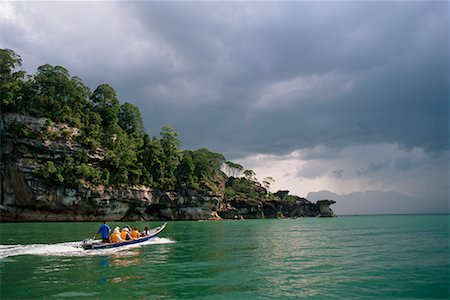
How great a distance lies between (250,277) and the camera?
1305cm

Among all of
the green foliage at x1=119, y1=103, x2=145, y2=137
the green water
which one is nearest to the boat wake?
the green water

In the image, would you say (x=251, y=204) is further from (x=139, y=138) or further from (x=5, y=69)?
(x=5, y=69)

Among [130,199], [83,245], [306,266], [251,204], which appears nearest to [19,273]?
[83,245]

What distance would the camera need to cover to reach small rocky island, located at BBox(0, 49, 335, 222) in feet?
192

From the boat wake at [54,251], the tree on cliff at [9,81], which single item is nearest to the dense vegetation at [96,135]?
the tree on cliff at [9,81]

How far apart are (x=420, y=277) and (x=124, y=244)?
17.1m

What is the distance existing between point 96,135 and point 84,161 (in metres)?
6.57

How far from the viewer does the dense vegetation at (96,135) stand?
6094 centimetres

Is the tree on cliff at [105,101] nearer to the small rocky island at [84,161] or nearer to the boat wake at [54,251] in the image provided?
the small rocky island at [84,161]

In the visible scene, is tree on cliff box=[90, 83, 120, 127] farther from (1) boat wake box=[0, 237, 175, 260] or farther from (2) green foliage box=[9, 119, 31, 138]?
(1) boat wake box=[0, 237, 175, 260]

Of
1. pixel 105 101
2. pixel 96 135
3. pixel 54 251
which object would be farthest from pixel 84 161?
pixel 54 251

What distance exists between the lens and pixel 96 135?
67.6 metres

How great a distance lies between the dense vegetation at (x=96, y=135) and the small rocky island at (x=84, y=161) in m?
0.18

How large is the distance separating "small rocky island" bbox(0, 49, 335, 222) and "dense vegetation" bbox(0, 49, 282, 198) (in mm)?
175
